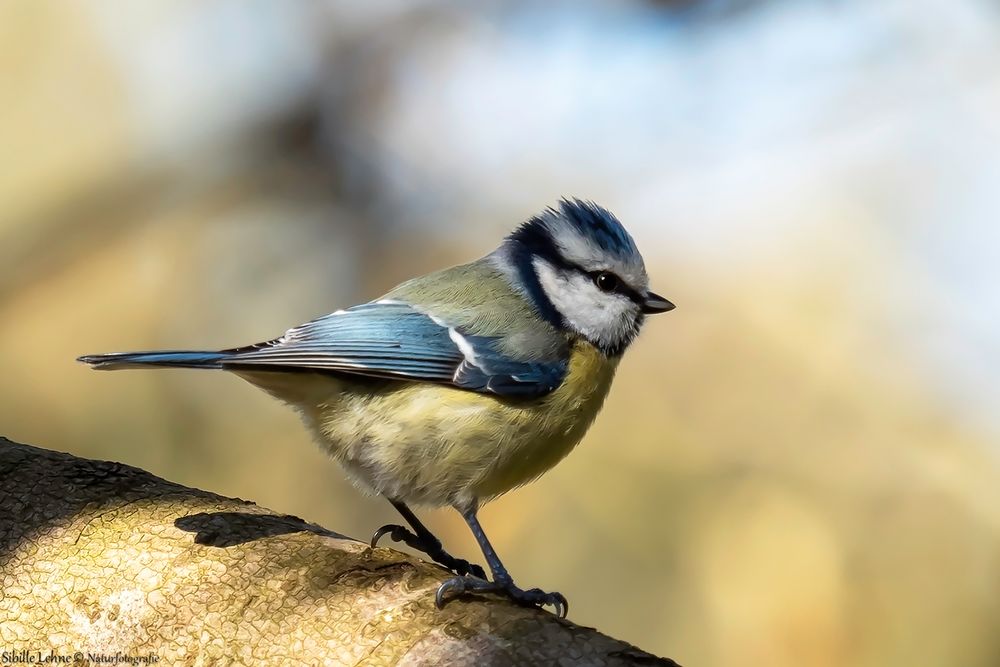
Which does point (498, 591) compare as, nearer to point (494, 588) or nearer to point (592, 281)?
point (494, 588)

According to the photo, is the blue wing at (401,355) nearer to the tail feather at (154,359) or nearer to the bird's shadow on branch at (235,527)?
the tail feather at (154,359)

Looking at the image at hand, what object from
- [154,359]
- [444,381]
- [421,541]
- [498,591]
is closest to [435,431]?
[444,381]

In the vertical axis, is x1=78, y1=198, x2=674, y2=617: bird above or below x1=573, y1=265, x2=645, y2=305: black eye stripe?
below

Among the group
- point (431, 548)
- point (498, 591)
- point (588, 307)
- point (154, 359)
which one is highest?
point (588, 307)

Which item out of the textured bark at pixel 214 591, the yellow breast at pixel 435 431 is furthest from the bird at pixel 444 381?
the textured bark at pixel 214 591

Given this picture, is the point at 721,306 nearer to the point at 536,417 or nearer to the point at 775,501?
the point at 775,501

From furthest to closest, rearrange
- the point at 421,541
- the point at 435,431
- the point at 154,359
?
the point at 421,541, the point at 435,431, the point at 154,359

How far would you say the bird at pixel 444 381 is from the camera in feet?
5.56

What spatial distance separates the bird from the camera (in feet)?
5.56

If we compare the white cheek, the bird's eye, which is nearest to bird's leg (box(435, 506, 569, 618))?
the white cheek

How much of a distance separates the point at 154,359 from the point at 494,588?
686 mm

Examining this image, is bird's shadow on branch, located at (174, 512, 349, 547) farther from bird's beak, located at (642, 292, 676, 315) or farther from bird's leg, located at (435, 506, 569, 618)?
bird's beak, located at (642, 292, 676, 315)

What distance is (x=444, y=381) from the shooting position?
174 cm

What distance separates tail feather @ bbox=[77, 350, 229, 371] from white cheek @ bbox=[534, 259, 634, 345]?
72 cm
